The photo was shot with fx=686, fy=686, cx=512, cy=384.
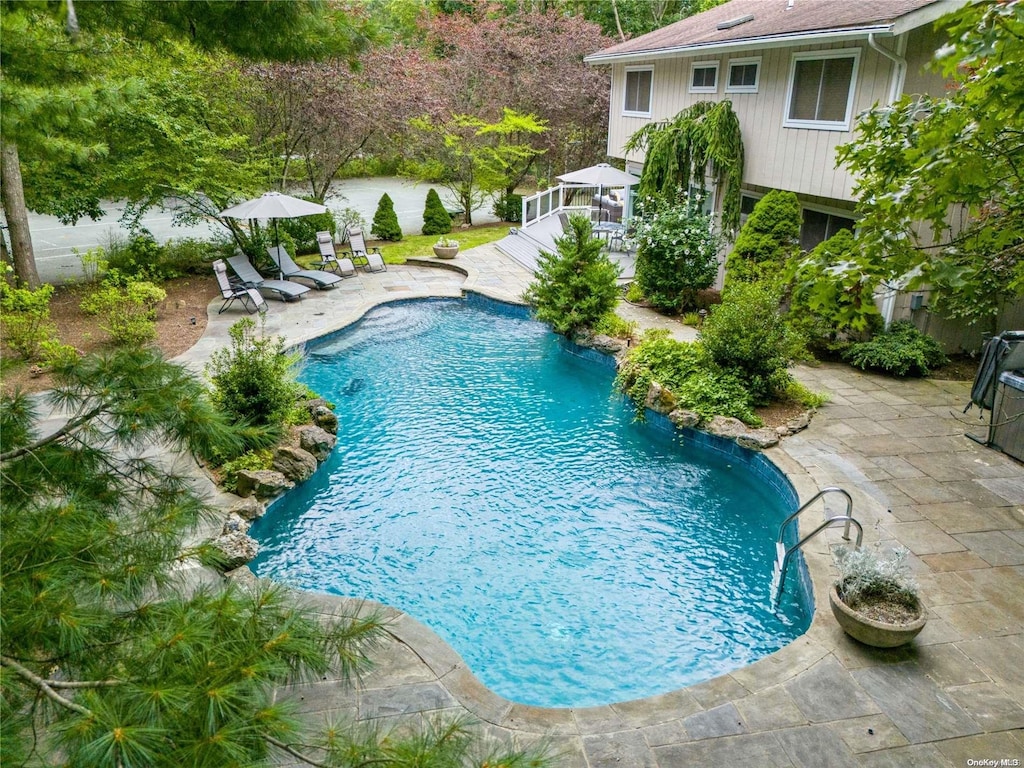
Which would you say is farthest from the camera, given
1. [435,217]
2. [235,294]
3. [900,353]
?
[435,217]

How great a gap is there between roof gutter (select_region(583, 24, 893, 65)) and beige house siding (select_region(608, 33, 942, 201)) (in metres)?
0.56

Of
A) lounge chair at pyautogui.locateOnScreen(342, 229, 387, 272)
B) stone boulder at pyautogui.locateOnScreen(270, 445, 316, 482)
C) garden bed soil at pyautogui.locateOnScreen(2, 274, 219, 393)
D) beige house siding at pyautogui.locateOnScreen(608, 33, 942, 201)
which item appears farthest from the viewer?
lounge chair at pyautogui.locateOnScreen(342, 229, 387, 272)

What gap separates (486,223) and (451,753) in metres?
24.2

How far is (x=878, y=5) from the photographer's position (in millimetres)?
A: 11414

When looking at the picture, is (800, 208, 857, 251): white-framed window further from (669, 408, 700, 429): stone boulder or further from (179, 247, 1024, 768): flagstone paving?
(179, 247, 1024, 768): flagstone paving

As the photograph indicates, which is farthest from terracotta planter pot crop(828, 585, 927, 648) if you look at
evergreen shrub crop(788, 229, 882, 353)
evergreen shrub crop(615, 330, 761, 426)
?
evergreen shrub crop(615, 330, 761, 426)

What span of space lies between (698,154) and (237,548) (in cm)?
1235

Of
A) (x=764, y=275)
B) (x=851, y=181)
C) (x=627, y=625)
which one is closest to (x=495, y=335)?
(x=764, y=275)

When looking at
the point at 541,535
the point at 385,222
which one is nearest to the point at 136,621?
the point at 541,535

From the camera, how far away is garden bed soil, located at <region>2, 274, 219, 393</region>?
486 inches

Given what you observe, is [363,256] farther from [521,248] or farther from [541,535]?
[541,535]

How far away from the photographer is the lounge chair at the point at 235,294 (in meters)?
14.6

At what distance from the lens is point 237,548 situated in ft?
22.4

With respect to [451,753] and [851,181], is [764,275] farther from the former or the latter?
[451,753]
